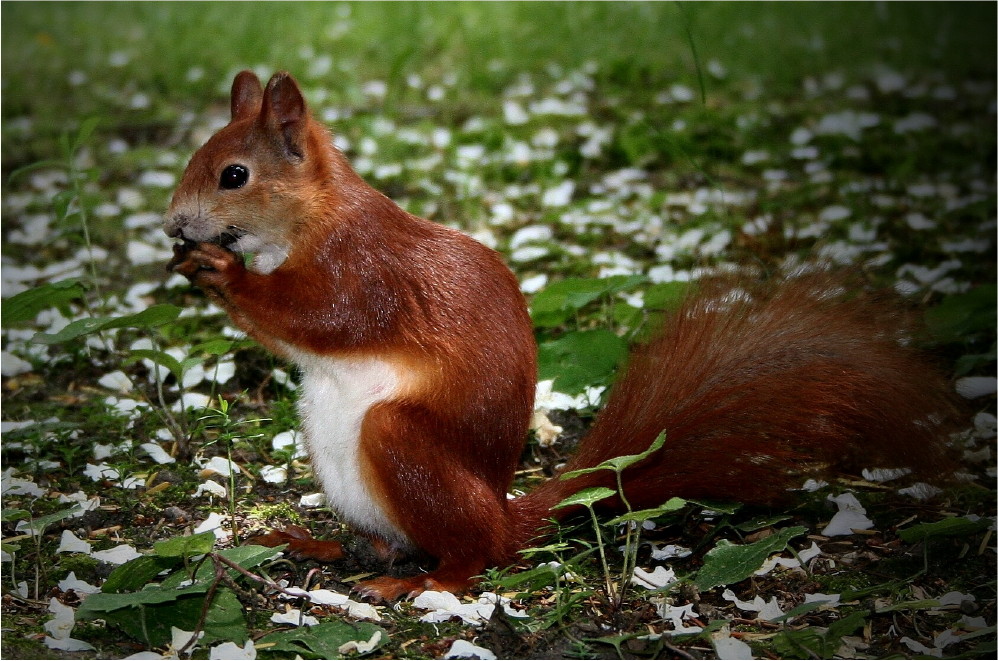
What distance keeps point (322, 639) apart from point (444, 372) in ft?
1.94

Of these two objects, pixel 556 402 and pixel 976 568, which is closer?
pixel 976 568

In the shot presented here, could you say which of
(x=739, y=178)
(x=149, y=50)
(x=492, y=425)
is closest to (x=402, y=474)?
(x=492, y=425)

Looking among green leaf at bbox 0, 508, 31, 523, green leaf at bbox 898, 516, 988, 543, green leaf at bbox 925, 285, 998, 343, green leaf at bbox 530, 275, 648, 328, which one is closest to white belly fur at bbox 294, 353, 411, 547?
green leaf at bbox 0, 508, 31, 523

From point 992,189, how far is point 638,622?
3.43 m

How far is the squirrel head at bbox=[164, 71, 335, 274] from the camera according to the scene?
240 cm

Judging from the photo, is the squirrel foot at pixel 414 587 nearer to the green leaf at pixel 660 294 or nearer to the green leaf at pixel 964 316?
the green leaf at pixel 660 294

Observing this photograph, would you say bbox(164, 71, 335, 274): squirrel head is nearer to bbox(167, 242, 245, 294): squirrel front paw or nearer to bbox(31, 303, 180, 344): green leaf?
bbox(167, 242, 245, 294): squirrel front paw

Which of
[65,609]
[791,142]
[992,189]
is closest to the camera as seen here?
[65,609]

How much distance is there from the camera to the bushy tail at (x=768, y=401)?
237 cm

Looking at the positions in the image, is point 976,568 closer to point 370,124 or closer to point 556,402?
point 556,402

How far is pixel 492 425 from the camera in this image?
237cm

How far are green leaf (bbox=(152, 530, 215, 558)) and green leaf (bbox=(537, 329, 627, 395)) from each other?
3.61ft

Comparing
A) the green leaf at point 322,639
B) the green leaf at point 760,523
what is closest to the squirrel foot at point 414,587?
the green leaf at point 322,639

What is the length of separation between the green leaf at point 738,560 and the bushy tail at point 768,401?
20cm
